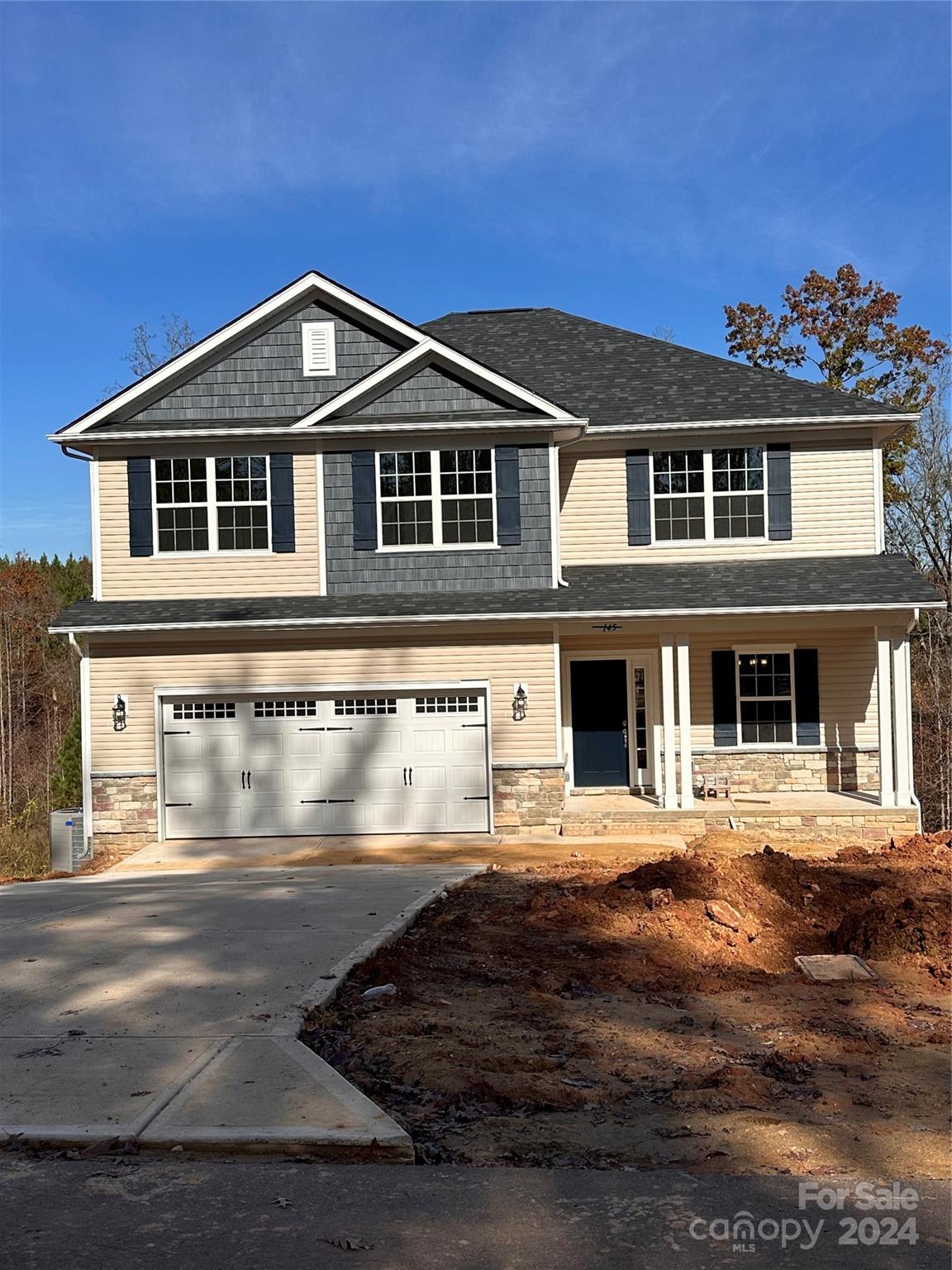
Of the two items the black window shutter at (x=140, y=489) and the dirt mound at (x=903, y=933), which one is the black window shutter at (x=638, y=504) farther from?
the dirt mound at (x=903, y=933)

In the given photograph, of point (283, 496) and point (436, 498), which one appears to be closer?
point (436, 498)

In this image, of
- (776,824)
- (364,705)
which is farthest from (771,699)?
(364,705)

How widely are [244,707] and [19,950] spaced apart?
881 cm

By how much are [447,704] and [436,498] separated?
3.31 m

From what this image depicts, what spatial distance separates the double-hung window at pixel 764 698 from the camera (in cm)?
1950

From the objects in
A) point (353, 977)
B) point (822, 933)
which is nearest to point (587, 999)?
point (353, 977)

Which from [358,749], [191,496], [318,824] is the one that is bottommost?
[318,824]

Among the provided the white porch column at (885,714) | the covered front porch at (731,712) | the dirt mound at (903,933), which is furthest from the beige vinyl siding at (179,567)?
the dirt mound at (903,933)

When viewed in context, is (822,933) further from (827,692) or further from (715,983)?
(827,692)

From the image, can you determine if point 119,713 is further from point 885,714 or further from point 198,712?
point 885,714

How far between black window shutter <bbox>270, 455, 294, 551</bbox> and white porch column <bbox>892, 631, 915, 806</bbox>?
32.1 feet

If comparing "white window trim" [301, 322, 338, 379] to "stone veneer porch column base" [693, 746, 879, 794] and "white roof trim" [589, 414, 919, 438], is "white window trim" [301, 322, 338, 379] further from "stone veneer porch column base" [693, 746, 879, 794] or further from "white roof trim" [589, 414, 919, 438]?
"stone veneer porch column base" [693, 746, 879, 794]

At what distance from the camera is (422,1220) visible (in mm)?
4578

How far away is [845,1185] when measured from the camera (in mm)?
4891
